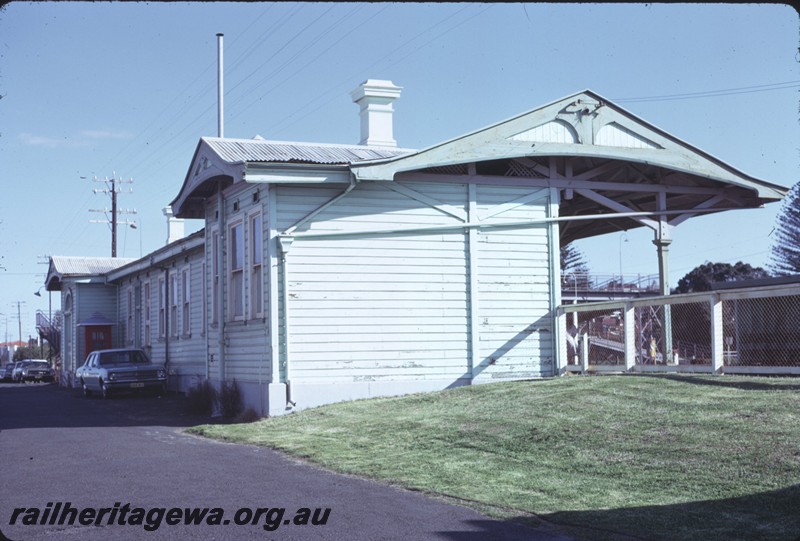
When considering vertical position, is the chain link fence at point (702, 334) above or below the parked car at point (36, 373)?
above

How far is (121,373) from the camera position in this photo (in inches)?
1130

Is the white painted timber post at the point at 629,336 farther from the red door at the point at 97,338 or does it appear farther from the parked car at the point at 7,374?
the parked car at the point at 7,374

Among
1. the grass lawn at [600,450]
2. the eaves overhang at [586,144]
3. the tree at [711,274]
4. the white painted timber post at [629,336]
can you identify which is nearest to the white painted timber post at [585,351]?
the white painted timber post at [629,336]

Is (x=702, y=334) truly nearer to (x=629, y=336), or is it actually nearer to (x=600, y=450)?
(x=629, y=336)

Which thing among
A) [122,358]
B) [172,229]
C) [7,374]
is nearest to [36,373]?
[7,374]

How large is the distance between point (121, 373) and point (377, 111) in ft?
39.9

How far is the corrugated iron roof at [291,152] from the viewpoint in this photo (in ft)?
58.6

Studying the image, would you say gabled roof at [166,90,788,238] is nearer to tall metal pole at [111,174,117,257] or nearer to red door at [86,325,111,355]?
red door at [86,325,111,355]

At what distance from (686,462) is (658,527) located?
2.09 metres

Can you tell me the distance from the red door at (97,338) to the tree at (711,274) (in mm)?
48345

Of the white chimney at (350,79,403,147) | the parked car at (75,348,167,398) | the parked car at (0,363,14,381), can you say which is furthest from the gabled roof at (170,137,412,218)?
the parked car at (0,363,14,381)

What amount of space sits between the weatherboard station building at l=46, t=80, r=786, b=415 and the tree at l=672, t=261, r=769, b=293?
5743 cm

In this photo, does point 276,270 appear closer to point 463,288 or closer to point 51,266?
point 463,288

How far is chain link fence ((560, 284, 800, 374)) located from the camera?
14.7 m
